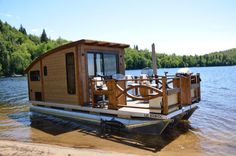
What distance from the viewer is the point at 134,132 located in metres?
8.78

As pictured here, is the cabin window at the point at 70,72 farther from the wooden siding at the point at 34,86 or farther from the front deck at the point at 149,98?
the wooden siding at the point at 34,86

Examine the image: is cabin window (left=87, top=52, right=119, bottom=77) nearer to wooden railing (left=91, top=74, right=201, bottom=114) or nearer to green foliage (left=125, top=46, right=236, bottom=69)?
wooden railing (left=91, top=74, right=201, bottom=114)

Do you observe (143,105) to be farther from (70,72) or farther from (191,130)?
(70,72)

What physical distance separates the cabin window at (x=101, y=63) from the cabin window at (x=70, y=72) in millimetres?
681

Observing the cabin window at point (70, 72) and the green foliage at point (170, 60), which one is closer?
the cabin window at point (70, 72)

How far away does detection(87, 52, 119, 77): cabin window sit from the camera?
10900mm

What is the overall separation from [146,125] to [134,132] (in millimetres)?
604

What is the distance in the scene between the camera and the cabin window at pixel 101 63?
1090 cm

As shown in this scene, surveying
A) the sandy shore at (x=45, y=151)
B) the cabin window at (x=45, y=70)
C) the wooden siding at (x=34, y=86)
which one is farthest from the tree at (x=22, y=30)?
the sandy shore at (x=45, y=151)

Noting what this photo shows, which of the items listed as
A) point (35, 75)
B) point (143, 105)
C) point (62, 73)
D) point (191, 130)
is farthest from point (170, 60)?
point (143, 105)

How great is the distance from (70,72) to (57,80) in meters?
1.24

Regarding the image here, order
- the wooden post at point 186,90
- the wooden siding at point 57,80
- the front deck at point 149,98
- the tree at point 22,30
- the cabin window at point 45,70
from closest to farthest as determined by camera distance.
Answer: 1. the front deck at point 149,98
2. the wooden post at point 186,90
3. the wooden siding at point 57,80
4. the cabin window at point 45,70
5. the tree at point 22,30

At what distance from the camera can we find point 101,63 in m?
11.4

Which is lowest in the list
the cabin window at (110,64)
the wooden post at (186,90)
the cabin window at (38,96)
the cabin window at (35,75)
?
the cabin window at (38,96)
